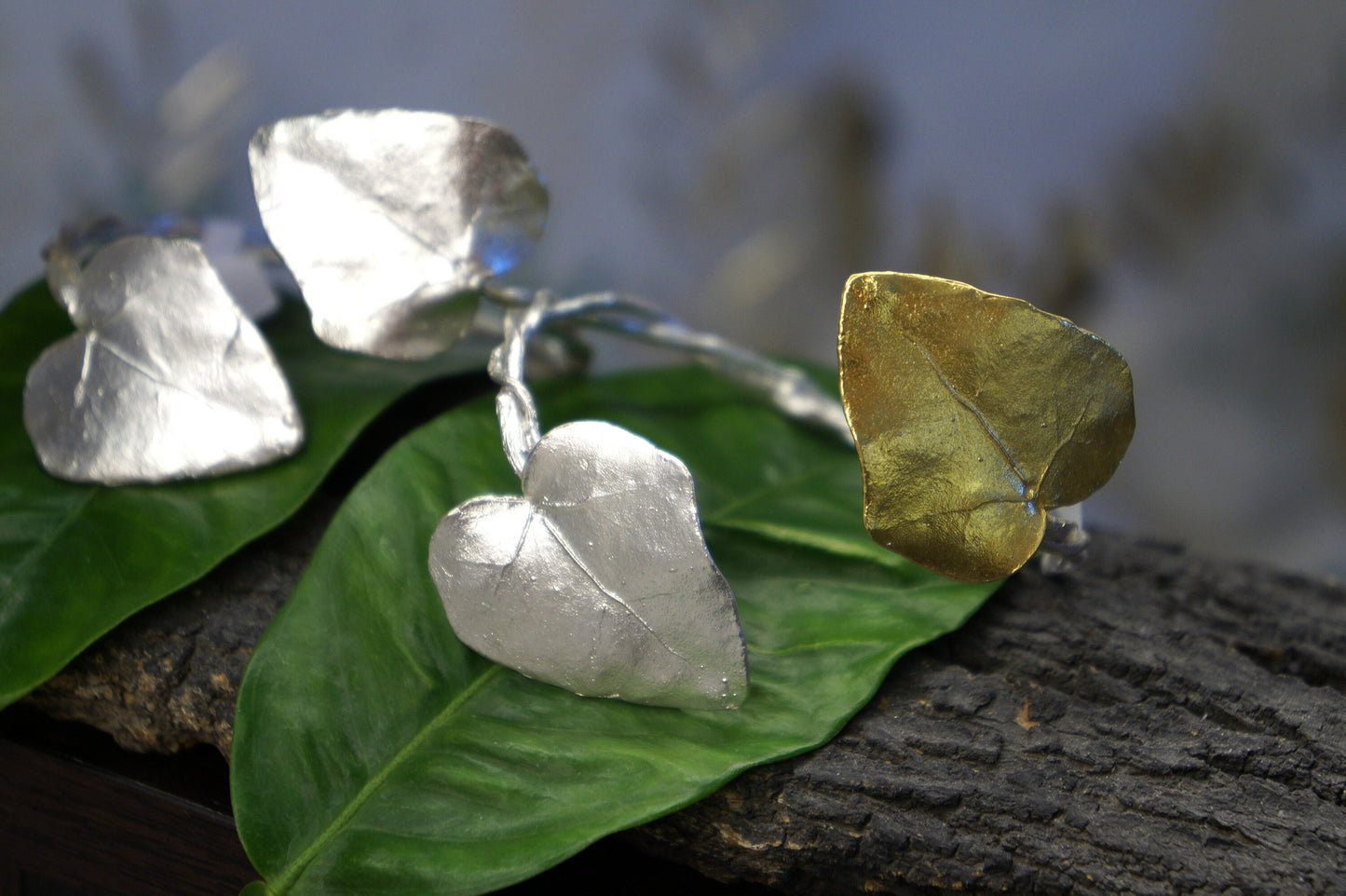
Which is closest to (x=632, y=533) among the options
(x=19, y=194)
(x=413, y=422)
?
(x=413, y=422)

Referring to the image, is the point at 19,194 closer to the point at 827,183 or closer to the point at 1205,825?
the point at 827,183

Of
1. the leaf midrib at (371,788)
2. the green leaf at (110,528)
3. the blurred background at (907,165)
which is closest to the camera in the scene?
the leaf midrib at (371,788)

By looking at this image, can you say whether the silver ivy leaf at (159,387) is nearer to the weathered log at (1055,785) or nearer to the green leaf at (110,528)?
the green leaf at (110,528)

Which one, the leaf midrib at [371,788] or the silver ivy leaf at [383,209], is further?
the silver ivy leaf at [383,209]

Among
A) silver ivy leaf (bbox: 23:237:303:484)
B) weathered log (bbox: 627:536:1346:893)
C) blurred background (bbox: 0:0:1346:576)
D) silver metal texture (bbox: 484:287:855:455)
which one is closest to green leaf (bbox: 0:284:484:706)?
silver ivy leaf (bbox: 23:237:303:484)

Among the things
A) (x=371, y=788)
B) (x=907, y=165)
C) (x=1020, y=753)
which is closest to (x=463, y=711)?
(x=371, y=788)

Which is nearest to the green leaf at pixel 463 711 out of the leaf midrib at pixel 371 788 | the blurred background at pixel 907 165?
the leaf midrib at pixel 371 788
